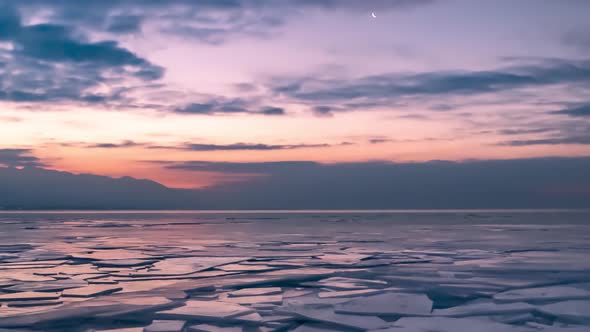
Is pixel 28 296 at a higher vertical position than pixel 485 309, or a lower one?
higher

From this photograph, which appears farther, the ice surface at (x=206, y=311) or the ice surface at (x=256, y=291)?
the ice surface at (x=256, y=291)

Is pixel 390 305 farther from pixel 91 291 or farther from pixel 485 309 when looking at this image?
pixel 91 291

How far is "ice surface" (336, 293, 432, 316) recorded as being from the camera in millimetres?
5570

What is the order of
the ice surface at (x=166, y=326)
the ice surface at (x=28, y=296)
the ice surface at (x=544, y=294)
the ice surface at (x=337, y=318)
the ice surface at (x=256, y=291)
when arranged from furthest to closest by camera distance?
the ice surface at (x=256, y=291), the ice surface at (x=544, y=294), the ice surface at (x=28, y=296), the ice surface at (x=337, y=318), the ice surface at (x=166, y=326)

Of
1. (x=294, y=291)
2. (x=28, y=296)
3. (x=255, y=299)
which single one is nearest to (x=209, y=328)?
(x=255, y=299)

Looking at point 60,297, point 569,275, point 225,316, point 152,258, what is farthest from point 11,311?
point 569,275

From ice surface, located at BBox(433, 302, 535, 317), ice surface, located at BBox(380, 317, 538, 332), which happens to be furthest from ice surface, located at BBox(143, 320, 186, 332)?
ice surface, located at BBox(433, 302, 535, 317)

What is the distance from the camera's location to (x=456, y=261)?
33.1 feet

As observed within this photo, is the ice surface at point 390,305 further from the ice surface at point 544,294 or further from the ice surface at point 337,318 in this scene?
the ice surface at point 544,294

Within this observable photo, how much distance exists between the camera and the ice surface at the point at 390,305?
5.57m

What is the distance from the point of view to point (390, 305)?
5922 mm

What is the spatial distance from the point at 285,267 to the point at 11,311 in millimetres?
4525

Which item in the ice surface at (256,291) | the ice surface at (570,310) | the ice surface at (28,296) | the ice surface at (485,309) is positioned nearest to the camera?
the ice surface at (570,310)

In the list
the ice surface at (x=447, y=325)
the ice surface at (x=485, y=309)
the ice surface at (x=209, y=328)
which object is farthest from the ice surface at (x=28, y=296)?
the ice surface at (x=485, y=309)
